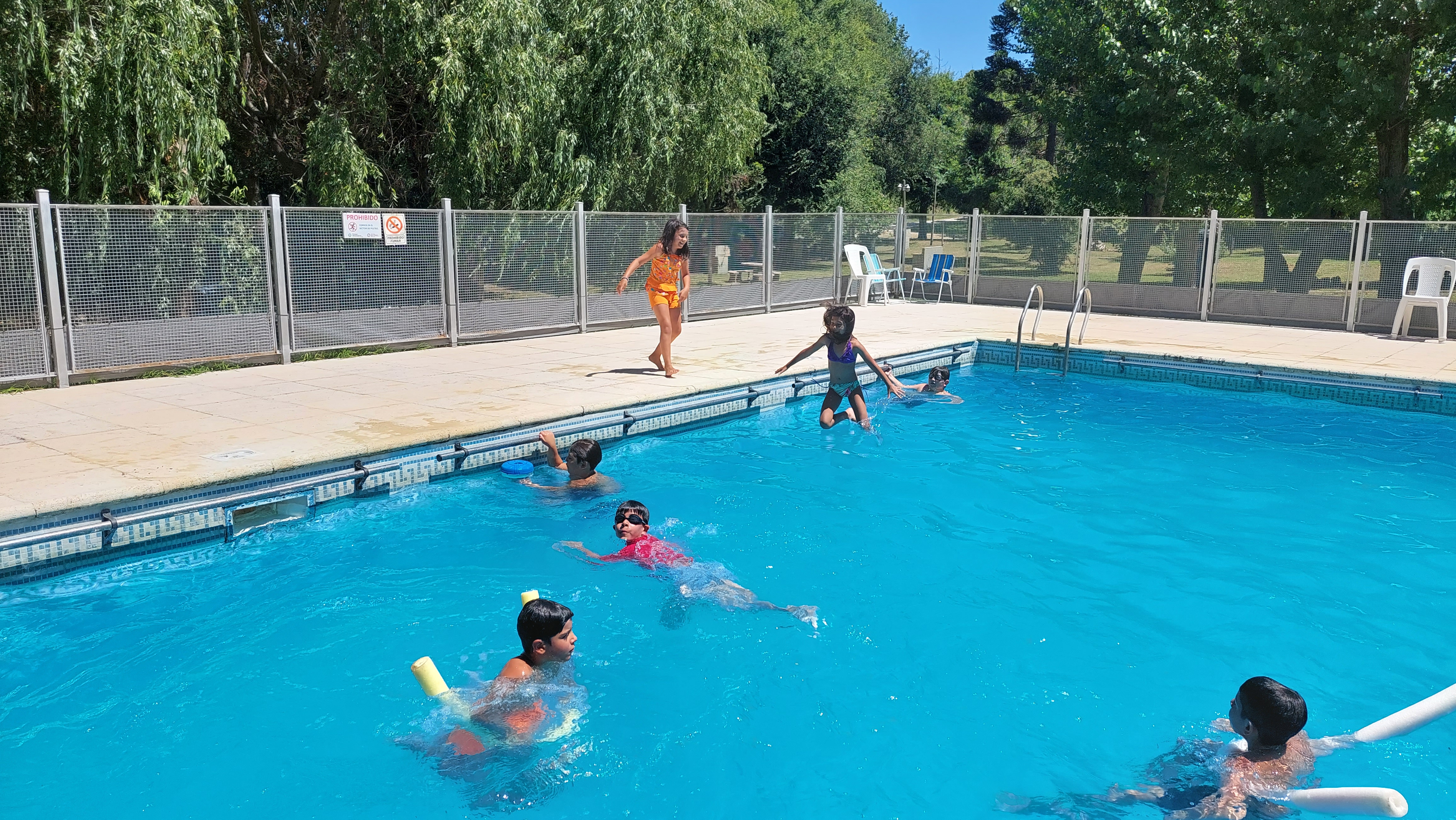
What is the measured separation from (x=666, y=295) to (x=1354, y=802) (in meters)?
8.25

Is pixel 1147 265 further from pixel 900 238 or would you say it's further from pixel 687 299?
pixel 687 299

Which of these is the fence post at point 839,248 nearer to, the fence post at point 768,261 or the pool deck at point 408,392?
the fence post at point 768,261

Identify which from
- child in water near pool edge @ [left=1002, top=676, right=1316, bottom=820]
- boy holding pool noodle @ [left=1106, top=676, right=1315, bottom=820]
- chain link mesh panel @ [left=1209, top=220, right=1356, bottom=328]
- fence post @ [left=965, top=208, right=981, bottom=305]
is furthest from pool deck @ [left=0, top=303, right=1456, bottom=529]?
boy holding pool noodle @ [left=1106, top=676, right=1315, bottom=820]

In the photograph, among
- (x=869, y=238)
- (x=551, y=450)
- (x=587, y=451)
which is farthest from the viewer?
(x=869, y=238)

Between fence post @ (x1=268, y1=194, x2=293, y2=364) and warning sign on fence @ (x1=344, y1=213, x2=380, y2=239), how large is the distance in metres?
0.73

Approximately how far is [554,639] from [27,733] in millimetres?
2259

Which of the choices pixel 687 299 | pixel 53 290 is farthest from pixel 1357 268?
pixel 53 290

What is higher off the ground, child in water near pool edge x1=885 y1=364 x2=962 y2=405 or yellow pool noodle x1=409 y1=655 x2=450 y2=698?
child in water near pool edge x1=885 y1=364 x2=962 y2=405

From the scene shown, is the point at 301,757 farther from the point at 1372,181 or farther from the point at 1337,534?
the point at 1372,181

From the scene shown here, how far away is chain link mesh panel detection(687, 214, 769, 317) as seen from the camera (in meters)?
16.3

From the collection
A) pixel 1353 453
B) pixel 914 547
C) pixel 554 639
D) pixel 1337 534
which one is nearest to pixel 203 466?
pixel 554 639

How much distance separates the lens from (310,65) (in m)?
15.4

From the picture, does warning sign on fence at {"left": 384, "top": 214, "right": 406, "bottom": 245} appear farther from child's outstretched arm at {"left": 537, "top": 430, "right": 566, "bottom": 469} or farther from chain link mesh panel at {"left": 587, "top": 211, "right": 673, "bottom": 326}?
child's outstretched arm at {"left": 537, "top": 430, "right": 566, "bottom": 469}

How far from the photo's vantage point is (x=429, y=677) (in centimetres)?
397
